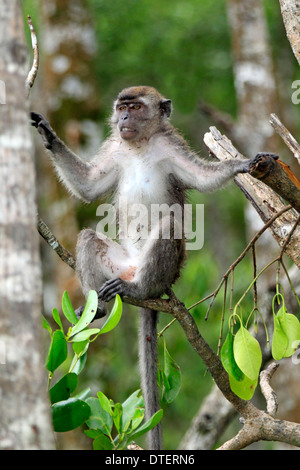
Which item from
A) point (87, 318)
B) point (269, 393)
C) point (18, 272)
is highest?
point (18, 272)

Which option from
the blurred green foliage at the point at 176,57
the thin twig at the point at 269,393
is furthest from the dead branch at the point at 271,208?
the blurred green foliage at the point at 176,57

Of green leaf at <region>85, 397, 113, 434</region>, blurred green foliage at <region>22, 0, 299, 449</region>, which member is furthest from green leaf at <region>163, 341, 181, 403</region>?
blurred green foliage at <region>22, 0, 299, 449</region>

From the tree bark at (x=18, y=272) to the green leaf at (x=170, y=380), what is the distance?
202cm

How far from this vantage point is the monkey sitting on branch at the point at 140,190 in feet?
16.2

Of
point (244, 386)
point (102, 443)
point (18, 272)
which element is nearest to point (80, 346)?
point (102, 443)

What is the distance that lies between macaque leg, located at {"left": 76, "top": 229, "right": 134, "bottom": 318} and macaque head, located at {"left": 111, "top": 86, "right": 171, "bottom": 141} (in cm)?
78

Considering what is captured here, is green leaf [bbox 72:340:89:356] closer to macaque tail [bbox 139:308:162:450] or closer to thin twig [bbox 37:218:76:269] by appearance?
thin twig [bbox 37:218:76:269]

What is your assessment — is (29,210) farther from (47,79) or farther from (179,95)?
(179,95)

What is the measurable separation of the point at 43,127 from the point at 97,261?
991 millimetres

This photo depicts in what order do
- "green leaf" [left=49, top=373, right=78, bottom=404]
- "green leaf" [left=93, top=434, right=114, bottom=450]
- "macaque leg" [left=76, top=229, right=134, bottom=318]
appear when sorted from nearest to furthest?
"green leaf" [left=49, top=373, right=78, bottom=404], "green leaf" [left=93, top=434, right=114, bottom=450], "macaque leg" [left=76, top=229, right=134, bottom=318]

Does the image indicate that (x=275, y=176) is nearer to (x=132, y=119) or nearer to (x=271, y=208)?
(x=271, y=208)

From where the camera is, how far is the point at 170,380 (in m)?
4.19

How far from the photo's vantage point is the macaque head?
5355 mm

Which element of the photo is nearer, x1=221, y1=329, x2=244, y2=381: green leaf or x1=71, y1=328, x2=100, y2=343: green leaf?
x1=71, y1=328, x2=100, y2=343: green leaf
